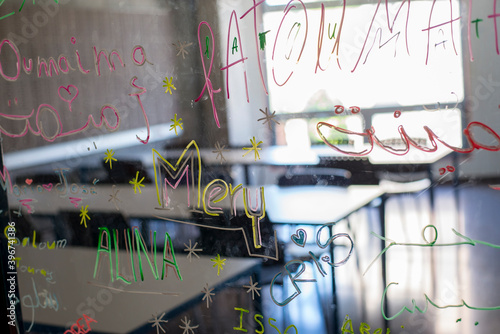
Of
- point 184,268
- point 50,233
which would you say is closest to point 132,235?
point 184,268

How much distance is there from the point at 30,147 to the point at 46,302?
489mm

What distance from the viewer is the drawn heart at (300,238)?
1335 mm

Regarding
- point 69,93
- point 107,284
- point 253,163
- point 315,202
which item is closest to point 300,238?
point 315,202

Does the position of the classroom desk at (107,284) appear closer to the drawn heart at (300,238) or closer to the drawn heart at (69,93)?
the drawn heart at (300,238)

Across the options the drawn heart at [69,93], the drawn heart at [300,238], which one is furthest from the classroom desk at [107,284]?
the drawn heart at [69,93]

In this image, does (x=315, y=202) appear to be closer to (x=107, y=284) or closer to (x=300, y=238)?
(x=300, y=238)

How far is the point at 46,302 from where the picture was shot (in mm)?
1676

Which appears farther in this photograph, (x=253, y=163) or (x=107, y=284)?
(x=107, y=284)

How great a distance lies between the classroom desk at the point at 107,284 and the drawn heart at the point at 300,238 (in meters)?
0.12

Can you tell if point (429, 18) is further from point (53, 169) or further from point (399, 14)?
point (53, 169)

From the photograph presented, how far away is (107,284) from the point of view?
1.57m

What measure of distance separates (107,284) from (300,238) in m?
0.62

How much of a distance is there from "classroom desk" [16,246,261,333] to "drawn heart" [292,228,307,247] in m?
0.12

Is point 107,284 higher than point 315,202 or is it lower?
lower
